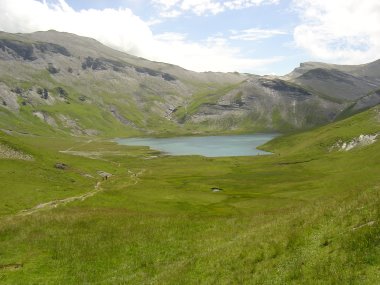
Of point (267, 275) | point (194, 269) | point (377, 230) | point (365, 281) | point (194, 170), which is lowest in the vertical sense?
point (194, 170)

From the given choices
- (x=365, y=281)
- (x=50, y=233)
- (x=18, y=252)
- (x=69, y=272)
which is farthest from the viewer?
(x=50, y=233)

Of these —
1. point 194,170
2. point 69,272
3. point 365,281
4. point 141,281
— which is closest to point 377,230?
point 365,281

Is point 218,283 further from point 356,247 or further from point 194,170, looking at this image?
point 194,170

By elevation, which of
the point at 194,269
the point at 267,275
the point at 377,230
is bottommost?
the point at 194,269

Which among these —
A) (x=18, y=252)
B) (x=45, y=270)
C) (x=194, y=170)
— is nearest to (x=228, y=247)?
(x=45, y=270)

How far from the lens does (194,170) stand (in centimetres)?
16150

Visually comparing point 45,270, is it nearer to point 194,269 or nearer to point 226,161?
point 194,269

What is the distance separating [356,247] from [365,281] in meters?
3.53

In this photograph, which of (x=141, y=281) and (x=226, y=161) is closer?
(x=141, y=281)

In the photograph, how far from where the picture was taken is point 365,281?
18422 mm

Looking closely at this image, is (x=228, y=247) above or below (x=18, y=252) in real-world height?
above

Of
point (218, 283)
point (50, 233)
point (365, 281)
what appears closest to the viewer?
point (365, 281)

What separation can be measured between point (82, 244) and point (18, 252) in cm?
605

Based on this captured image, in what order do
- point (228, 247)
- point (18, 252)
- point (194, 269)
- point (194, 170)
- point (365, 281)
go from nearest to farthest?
point (365, 281)
point (194, 269)
point (228, 247)
point (18, 252)
point (194, 170)
